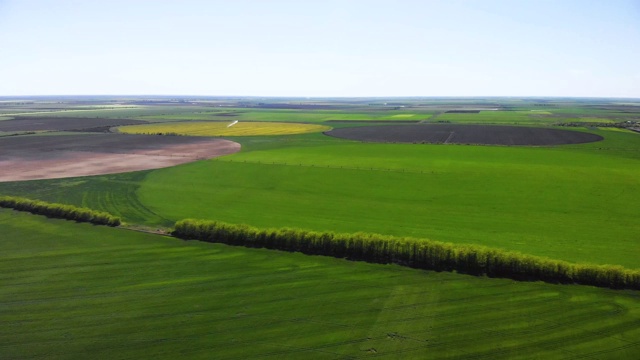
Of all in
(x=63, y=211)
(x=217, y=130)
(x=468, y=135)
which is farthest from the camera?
(x=217, y=130)

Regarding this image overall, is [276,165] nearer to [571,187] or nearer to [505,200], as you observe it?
[505,200]

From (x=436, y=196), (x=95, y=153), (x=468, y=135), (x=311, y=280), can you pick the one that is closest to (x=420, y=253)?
(x=311, y=280)

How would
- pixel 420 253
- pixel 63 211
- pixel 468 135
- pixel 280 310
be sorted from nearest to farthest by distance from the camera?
pixel 280 310 → pixel 420 253 → pixel 63 211 → pixel 468 135

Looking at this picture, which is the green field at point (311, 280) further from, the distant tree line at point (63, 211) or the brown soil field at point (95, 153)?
the brown soil field at point (95, 153)

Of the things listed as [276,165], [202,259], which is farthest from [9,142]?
[202,259]

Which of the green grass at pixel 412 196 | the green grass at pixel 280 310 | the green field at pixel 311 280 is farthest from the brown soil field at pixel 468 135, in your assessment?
the green grass at pixel 280 310

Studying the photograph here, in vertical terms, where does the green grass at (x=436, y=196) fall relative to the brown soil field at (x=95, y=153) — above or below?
below

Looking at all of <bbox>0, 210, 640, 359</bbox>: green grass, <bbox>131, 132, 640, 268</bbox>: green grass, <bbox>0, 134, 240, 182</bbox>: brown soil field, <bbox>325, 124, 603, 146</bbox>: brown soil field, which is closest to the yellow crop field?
<bbox>0, 134, 240, 182</bbox>: brown soil field

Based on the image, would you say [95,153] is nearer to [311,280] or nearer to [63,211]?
[63,211]
